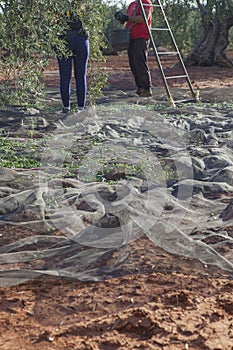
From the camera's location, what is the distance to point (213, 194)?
411cm

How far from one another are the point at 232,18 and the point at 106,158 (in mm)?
11201

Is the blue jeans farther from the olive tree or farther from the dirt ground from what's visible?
the olive tree

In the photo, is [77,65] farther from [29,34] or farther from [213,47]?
[213,47]

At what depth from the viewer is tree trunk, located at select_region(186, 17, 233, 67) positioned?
15.6 meters

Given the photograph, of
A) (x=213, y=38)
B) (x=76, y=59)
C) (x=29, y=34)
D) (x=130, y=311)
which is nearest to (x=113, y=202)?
(x=130, y=311)

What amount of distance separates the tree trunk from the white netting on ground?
1029cm

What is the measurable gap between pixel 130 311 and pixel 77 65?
5.07 m

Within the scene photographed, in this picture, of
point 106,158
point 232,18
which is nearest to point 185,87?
point 232,18

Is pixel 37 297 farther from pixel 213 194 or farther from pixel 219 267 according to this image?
pixel 213 194

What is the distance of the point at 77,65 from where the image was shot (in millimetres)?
7078

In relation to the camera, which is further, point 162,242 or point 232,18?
point 232,18

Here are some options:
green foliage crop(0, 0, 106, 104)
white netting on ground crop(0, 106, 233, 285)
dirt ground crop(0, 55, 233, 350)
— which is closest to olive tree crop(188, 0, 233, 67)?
white netting on ground crop(0, 106, 233, 285)

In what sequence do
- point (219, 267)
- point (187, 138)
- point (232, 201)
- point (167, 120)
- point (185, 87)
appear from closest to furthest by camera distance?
point (219, 267)
point (232, 201)
point (187, 138)
point (167, 120)
point (185, 87)

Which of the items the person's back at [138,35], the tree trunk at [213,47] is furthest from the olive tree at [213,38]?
the person's back at [138,35]
